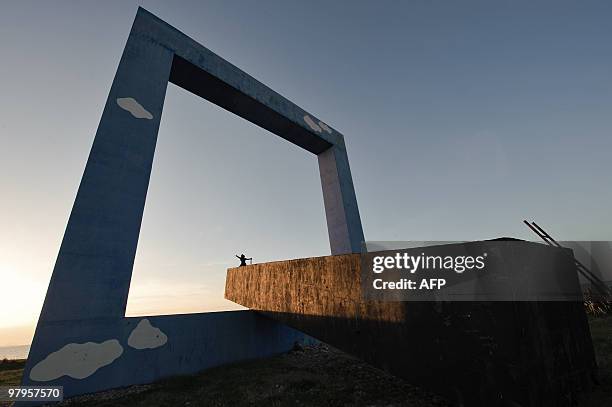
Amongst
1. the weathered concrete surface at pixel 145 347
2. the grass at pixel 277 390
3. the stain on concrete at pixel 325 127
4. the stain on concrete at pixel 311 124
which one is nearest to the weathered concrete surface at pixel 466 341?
the grass at pixel 277 390

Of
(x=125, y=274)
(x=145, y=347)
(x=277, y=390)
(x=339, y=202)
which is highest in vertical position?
(x=339, y=202)

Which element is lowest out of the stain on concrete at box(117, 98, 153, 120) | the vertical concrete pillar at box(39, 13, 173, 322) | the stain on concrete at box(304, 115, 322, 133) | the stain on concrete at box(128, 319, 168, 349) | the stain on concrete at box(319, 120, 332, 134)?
the stain on concrete at box(128, 319, 168, 349)

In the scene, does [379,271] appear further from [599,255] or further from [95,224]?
[599,255]

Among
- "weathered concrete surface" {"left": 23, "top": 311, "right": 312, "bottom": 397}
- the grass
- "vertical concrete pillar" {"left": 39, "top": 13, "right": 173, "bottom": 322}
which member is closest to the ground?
the grass

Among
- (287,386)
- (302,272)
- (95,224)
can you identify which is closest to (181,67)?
(95,224)

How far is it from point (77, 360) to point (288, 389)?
4.42m

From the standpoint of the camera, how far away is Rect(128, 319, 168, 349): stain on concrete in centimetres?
738

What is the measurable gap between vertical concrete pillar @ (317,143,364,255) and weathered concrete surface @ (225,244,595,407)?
7940 mm

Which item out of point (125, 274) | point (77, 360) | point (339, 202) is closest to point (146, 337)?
point (77, 360)

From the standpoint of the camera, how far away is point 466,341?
4652mm

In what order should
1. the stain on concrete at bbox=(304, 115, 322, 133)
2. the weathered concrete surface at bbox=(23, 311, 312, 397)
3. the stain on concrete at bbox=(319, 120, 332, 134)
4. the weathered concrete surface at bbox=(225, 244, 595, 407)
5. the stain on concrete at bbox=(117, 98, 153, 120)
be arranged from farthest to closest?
1. the stain on concrete at bbox=(319, 120, 332, 134)
2. the stain on concrete at bbox=(304, 115, 322, 133)
3. the stain on concrete at bbox=(117, 98, 153, 120)
4. the weathered concrete surface at bbox=(23, 311, 312, 397)
5. the weathered concrete surface at bbox=(225, 244, 595, 407)

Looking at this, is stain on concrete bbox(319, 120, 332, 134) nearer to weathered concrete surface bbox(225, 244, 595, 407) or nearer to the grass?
weathered concrete surface bbox(225, 244, 595, 407)

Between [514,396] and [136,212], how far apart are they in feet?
28.2

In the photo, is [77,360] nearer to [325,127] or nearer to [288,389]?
[288,389]
